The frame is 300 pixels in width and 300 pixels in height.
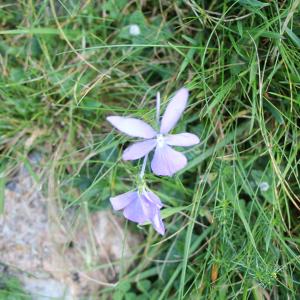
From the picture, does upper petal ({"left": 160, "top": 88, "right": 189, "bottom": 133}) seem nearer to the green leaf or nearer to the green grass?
the green grass

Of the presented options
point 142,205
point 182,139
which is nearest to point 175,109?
point 182,139

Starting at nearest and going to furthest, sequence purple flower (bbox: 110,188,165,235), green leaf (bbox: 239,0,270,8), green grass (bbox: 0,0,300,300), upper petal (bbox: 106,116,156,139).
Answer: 1. upper petal (bbox: 106,116,156,139)
2. purple flower (bbox: 110,188,165,235)
3. green leaf (bbox: 239,0,270,8)
4. green grass (bbox: 0,0,300,300)

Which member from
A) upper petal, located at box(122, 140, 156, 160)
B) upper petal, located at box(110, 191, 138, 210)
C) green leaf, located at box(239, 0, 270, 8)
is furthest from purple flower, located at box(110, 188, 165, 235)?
green leaf, located at box(239, 0, 270, 8)

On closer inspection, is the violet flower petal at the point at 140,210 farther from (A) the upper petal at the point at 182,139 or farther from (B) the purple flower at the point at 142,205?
(A) the upper petal at the point at 182,139

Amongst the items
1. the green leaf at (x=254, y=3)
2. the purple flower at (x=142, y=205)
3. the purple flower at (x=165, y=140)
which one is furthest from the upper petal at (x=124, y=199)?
the green leaf at (x=254, y=3)

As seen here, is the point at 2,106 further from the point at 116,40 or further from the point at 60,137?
the point at 116,40

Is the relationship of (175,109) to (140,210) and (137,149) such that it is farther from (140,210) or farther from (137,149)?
(140,210)
